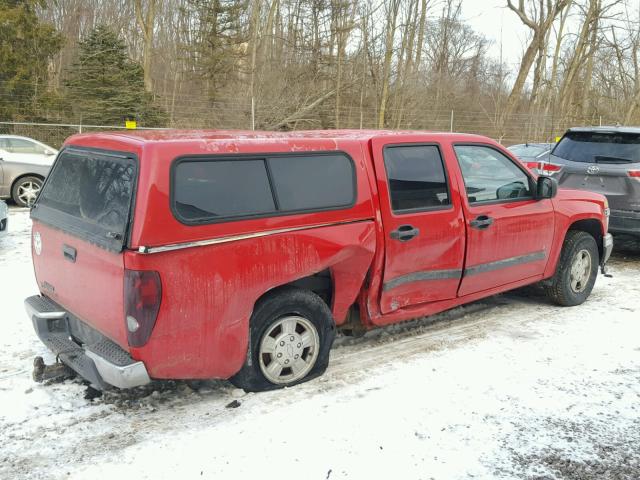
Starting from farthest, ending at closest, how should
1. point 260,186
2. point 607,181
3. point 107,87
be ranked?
point 107,87 < point 607,181 < point 260,186

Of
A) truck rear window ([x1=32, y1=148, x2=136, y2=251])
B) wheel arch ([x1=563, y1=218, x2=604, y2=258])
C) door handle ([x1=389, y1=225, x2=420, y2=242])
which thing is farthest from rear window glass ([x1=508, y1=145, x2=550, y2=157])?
truck rear window ([x1=32, y1=148, x2=136, y2=251])

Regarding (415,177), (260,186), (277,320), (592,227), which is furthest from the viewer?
(592,227)

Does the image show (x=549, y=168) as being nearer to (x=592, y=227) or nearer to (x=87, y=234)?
(x=592, y=227)

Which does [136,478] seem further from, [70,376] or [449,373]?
[449,373]

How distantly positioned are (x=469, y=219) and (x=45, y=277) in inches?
127

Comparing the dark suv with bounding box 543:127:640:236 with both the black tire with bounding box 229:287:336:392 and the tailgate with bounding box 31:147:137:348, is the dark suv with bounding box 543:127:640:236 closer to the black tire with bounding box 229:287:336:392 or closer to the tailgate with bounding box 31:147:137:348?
the black tire with bounding box 229:287:336:392

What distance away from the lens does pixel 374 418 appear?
3.67 meters

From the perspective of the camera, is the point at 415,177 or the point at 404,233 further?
the point at 415,177

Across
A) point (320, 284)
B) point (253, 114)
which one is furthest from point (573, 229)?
point (253, 114)

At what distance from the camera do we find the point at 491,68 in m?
39.3

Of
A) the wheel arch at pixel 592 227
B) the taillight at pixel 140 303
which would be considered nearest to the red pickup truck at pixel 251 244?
the taillight at pixel 140 303

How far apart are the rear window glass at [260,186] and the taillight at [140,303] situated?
0.39 metres

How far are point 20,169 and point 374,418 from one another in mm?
10068

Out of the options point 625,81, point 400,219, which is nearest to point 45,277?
point 400,219
